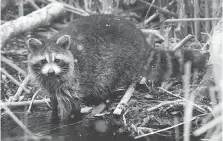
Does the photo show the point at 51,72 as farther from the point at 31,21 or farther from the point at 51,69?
the point at 31,21

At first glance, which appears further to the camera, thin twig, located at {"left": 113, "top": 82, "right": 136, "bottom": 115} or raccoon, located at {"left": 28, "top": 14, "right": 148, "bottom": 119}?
raccoon, located at {"left": 28, "top": 14, "right": 148, "bottom": 119}

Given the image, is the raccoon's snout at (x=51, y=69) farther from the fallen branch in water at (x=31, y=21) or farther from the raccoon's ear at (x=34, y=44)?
the fallen branch in water at (x=31, y=21)

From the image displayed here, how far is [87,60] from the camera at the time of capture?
21.6ft

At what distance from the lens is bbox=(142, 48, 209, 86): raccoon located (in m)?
6.59

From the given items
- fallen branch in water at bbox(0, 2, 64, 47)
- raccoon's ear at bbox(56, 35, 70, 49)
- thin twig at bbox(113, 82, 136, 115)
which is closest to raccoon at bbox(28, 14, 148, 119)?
raccoon's ear at bbox(56, 35, 70, 49)

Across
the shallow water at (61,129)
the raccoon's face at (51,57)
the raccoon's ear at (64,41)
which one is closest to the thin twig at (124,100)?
the shallow water at (61,129)

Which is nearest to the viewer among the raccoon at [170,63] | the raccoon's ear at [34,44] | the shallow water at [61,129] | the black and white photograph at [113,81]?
the shallow water at [61,129]

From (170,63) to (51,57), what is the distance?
1.87 meters

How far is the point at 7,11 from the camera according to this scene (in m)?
9.09

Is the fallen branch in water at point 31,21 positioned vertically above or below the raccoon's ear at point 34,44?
above

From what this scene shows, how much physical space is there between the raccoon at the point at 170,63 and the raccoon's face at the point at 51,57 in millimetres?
1335

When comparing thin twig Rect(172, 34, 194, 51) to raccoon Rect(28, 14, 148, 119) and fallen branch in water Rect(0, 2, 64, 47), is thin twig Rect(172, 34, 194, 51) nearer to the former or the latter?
raccoon Rect(28, 14, 148, 119)

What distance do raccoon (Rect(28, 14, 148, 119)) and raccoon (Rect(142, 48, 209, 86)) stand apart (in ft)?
0.49

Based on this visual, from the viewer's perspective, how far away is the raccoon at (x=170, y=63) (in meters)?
6.59
